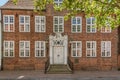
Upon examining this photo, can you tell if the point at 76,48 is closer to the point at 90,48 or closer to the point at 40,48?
the point at 90,48

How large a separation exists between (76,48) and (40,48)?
3966 mm

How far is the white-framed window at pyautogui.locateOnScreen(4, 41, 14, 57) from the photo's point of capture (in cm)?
3469

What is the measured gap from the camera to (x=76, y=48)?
3547 centimetres

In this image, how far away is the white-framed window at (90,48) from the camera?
3553 cm

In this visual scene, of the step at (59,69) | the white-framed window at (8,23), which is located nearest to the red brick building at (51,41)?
the white-framed window at (8,23)

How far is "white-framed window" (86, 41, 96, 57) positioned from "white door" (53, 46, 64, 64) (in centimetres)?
279

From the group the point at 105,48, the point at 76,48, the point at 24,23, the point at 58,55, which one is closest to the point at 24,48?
the point at 24,23

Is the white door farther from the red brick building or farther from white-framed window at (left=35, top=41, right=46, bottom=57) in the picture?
white-framed window at (left=35, top=41, right=46, bottom=57)

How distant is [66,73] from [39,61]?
4603 mm

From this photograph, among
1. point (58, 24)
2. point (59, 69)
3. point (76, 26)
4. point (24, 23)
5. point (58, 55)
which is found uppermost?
point (24, 23)

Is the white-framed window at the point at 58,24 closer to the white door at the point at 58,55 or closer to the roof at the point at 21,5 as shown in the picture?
the white door at the point at 58,55

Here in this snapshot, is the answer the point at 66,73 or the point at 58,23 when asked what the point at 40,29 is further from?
the point at 66,73

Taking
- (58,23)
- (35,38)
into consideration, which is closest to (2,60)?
(35,38)

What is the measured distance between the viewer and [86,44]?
35.5 meters
